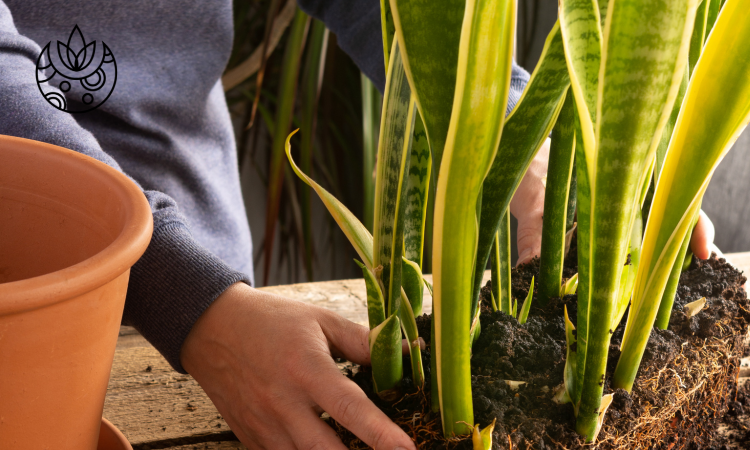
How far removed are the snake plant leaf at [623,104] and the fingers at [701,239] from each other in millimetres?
293

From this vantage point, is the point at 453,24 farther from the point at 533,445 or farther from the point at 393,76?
the point at 533,445

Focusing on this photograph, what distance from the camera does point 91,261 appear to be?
28 cm

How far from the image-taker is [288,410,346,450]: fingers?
1.38 ft

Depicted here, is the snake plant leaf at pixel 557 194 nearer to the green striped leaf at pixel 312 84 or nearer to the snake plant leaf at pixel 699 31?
the snake plant leaf at pixel 699 31

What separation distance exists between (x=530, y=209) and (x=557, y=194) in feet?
0.78

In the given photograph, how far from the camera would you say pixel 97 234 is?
0.35 meters

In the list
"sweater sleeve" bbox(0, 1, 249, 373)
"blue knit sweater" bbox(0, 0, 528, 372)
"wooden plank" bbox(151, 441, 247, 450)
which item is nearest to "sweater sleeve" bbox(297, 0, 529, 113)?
"blue knit sweater" bbox(0, 0, 528, 372)

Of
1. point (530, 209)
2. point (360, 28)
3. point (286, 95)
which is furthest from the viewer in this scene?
point (286, 95)

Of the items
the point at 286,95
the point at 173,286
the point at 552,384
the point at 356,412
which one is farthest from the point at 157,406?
the point at 286,95

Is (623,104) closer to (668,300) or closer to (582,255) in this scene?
(582,255)

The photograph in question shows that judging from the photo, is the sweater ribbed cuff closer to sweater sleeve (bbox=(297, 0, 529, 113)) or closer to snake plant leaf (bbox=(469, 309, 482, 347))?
snake plant leaf (bbox=(469, 309, 482, 347))

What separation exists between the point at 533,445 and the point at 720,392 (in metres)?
0.24

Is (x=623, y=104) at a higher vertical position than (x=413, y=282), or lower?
higher

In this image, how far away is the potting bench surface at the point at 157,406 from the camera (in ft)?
1.74
